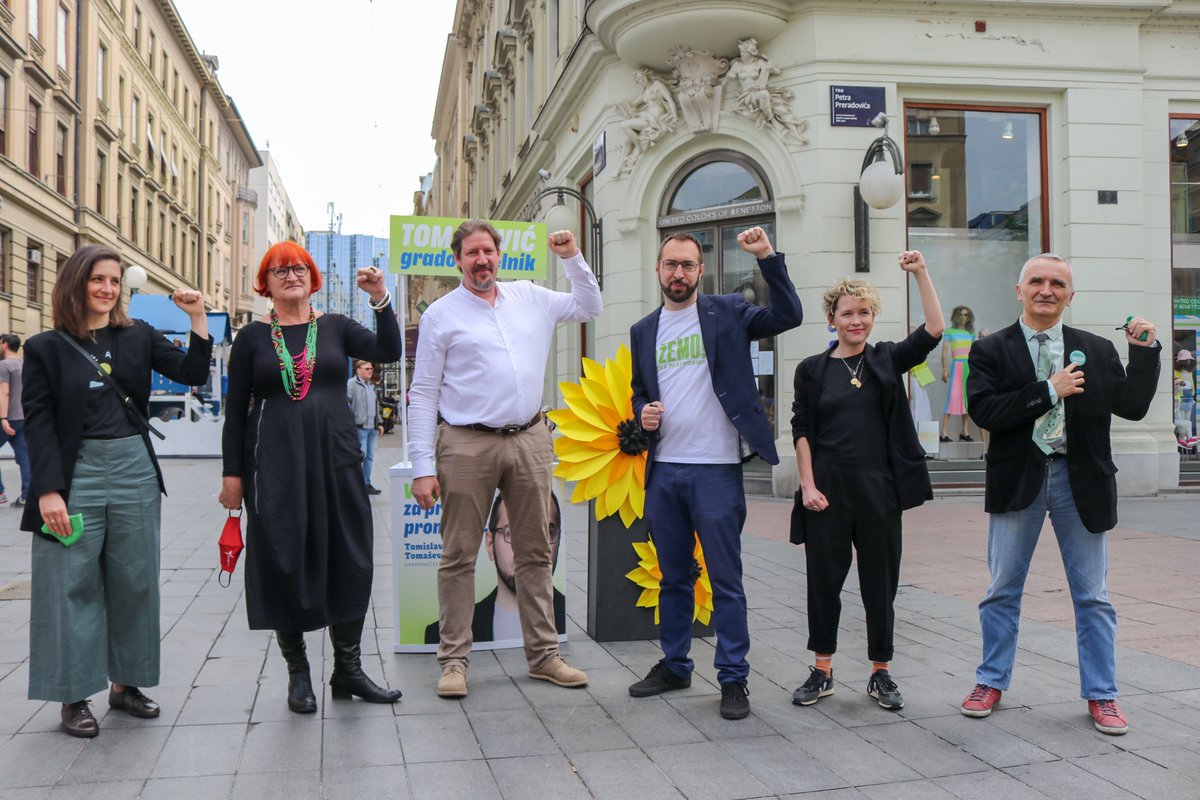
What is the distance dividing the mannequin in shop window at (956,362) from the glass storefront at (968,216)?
1 centimetres

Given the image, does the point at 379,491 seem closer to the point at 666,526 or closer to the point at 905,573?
the point at 905,573

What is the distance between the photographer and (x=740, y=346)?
418 cm

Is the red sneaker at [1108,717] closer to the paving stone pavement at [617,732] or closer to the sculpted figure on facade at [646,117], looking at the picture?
the paving stone pavement at [617,732]

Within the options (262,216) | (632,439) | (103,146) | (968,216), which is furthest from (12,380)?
(262,216)

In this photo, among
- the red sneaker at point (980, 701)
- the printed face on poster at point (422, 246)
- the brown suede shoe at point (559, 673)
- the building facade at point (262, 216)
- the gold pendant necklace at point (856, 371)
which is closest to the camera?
the red sneaker at point (980, 701)

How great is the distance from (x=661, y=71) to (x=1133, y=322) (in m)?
10.6

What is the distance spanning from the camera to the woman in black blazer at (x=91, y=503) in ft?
12.3

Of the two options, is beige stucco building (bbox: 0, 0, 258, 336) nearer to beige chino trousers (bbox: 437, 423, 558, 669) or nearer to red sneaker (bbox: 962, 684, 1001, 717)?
beige chino trousers (bbox: 437, 423, 558, 669)

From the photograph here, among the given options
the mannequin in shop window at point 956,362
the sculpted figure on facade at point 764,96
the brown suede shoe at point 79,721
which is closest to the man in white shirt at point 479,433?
the brown suede shoe at point 79,721

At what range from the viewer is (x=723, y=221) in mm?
13172

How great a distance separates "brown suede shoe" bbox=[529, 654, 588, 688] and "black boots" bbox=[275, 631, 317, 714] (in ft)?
3.29

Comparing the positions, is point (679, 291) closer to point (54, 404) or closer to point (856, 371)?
point (856, 371)

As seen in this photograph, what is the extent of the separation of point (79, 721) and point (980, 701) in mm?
3531

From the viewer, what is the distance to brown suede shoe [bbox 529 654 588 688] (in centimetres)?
434
